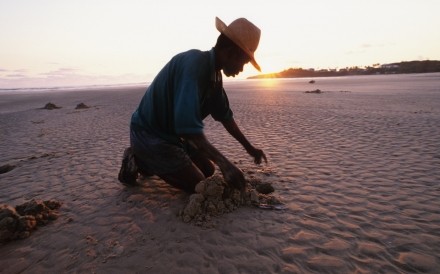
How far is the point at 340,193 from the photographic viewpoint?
4.00 metres

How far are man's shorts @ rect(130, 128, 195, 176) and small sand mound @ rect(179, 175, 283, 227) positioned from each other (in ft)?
1.17

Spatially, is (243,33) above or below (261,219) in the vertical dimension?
above

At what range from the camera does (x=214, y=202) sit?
11.1ft

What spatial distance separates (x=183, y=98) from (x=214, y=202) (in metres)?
1.29

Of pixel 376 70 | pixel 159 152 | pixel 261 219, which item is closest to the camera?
pixel 261 219

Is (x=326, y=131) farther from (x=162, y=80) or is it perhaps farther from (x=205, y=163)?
(x=162, y=80)

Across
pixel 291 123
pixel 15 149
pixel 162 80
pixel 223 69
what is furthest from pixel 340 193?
pixel 15 149

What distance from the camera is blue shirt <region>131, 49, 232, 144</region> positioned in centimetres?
267

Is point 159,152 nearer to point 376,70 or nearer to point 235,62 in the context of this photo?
point 235,62

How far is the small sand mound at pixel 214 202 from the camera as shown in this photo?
328 cm

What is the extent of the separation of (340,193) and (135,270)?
8.88ft

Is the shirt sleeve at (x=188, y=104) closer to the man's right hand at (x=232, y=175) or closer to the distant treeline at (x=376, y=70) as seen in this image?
the man's right hand at (x=232, y=175)

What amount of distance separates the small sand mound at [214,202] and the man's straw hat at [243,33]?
143 cm

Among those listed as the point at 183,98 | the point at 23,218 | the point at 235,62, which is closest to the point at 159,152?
the point at 183,98
